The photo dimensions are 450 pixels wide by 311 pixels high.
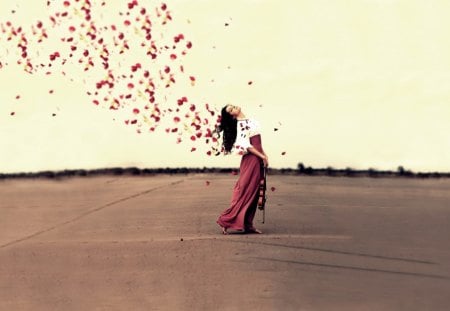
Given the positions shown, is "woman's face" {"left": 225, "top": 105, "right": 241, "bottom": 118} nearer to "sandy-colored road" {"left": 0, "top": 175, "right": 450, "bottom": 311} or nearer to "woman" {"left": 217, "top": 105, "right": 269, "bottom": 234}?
"woman" {"left": 217, "top": 105, "right": 269, "bottom": 234}

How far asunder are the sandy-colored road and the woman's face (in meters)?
1.68

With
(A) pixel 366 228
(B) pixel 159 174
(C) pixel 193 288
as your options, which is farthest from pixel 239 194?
(B) pixel 159 174

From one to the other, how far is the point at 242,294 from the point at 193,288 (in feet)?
2.04

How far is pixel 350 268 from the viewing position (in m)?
14.8

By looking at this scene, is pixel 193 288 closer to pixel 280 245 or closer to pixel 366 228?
pixel 280 245

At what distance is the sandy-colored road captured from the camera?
42.4 feet

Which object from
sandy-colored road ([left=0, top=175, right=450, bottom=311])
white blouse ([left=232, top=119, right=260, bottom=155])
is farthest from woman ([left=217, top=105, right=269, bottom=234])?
sandy-colored road ([left=0, top=175, right=450, bottom=311])

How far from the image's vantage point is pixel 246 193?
680 inches

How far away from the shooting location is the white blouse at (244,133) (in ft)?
54.8

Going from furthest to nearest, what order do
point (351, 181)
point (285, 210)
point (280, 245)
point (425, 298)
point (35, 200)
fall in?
point (351, 181) < point (35, 200) < point (285, 210) < point (280, 245) < point (425, 298)

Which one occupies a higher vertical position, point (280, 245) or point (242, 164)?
point (242, 164)

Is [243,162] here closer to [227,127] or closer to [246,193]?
[246,193]

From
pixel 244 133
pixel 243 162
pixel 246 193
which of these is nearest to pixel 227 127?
pixel 244 133

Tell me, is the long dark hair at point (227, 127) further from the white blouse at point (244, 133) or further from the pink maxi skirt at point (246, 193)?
the pink maxi skirt at point (246, 193)
